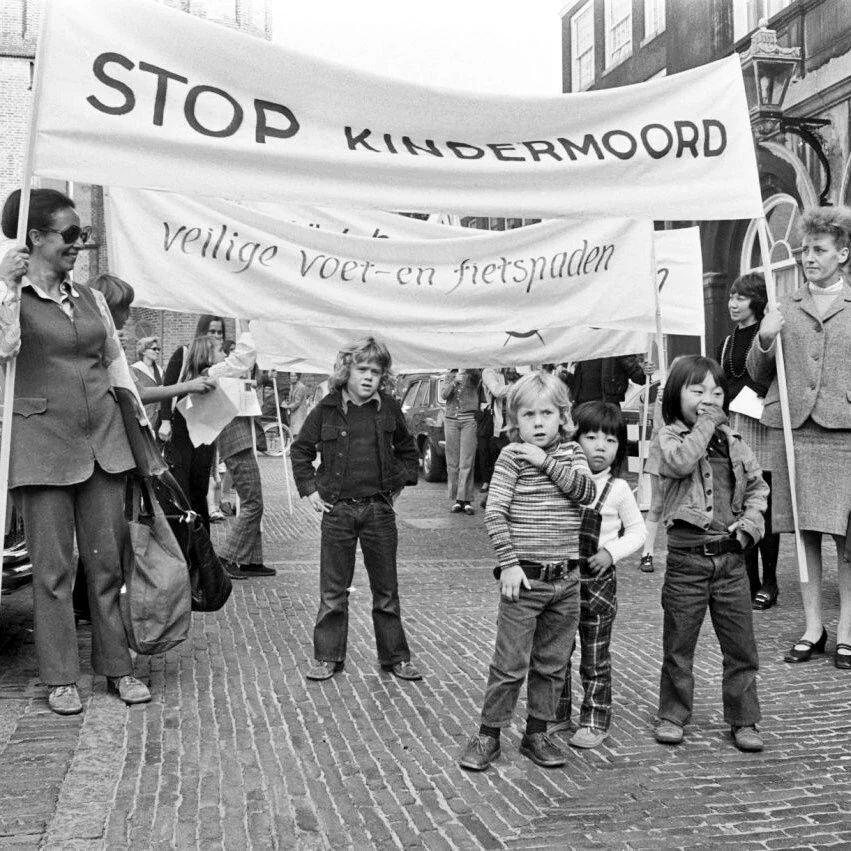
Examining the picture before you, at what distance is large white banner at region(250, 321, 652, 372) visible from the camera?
6.62 metres

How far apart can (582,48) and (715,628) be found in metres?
20.8

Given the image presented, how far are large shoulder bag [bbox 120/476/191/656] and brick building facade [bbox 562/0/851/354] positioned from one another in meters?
10.5

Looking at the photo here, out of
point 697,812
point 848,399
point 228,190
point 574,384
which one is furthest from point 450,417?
point 697,812

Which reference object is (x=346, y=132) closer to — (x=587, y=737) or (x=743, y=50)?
(x=587, y=737)

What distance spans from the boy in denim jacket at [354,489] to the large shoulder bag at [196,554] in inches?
19.9

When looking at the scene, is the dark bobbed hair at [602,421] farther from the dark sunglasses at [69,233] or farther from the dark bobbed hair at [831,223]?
the dark sunglasses at [69,233]

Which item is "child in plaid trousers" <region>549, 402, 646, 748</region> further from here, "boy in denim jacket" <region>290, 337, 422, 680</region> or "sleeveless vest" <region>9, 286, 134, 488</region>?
"sleeveless vest" <region>9, 286, 134, 488</region>

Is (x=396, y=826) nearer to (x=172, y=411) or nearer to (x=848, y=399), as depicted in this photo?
(x=848, y=399)

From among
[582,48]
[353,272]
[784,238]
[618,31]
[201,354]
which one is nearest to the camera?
[353,272]

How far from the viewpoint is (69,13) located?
13.1 ft

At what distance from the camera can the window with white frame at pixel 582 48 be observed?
22.2 metres

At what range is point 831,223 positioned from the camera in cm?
502

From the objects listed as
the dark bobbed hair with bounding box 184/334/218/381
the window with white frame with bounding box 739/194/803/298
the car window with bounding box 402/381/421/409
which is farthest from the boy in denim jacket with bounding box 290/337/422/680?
the car window with bounding box 402/381/421/409

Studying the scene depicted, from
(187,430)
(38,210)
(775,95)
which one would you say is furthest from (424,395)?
(38,210)
